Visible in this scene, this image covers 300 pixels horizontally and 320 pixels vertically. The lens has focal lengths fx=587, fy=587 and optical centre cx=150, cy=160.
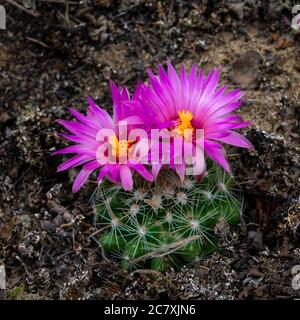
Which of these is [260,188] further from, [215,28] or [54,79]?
[54,79]

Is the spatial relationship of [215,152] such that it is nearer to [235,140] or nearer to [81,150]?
[235,140]

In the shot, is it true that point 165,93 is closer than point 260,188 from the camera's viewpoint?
Yes

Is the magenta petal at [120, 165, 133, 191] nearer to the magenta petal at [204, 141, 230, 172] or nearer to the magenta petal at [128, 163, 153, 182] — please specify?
the magenta petal at [128, 163, 153, 182]

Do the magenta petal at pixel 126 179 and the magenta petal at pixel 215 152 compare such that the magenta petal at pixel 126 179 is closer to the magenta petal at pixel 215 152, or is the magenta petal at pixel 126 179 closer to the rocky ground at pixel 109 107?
the magenta petal at pixel 215 152

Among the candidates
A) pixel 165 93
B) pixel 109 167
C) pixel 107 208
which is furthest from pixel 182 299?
pixel 165 93

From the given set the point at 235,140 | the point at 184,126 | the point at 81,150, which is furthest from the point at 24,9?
the point at 235,140

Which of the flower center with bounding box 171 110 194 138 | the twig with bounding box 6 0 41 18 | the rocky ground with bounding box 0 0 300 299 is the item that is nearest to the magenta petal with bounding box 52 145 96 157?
the flower center with bounding box 171 110 194 138
